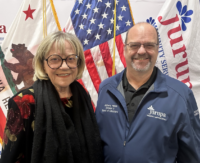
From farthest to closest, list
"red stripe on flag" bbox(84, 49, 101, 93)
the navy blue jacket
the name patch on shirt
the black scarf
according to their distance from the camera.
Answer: "red stripe on flag" bbox(84, 49, 101, 93) → the name patch on shirt → the navy blue jacket → the black scarf

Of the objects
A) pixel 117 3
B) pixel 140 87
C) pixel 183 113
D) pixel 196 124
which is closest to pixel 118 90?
pixel 140 87

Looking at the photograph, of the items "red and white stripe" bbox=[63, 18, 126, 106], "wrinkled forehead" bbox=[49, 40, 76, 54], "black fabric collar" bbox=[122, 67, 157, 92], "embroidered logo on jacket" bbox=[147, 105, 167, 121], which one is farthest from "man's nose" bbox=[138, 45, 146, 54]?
"red and white stripe" bbox=[63, 18, 126, 106]

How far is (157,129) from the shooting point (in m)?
0.98

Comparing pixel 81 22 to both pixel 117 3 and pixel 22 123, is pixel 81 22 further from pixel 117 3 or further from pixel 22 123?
pixel 22 123

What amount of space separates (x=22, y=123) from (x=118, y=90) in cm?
62

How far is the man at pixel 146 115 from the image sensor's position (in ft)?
3.22

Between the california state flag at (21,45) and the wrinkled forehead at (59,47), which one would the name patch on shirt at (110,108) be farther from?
the california state flag at (21,45)

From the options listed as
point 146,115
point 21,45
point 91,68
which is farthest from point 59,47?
point 21,45

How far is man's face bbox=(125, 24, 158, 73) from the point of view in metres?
1.12

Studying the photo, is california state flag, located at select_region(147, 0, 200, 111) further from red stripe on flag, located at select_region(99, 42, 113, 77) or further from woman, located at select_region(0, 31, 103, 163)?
woman, located at select_region(0, 31, 103, 163)

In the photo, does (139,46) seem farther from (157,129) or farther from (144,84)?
(157,129)

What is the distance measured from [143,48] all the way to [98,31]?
837 mm

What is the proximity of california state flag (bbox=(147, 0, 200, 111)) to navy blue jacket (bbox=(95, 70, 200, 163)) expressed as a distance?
845mm

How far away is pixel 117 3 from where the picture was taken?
5.97 ft
